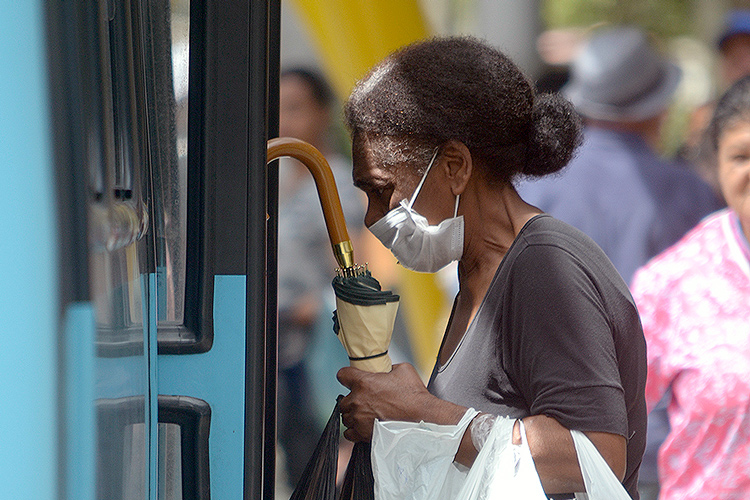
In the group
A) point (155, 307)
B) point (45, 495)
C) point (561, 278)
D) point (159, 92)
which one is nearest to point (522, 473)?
point (561, 278)

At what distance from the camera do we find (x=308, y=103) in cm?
348

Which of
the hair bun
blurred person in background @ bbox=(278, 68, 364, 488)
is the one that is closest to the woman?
the hair bun

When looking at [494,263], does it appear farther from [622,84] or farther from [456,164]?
[622,84]

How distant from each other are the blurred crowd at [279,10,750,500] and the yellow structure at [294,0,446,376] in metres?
0.14

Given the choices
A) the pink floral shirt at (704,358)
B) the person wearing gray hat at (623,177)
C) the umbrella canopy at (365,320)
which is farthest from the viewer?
the person wearing gray hat at (623,177)

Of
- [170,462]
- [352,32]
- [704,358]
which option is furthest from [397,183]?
Result: [352,32]

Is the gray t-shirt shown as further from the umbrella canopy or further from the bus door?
the bus door

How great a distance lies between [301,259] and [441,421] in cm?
201

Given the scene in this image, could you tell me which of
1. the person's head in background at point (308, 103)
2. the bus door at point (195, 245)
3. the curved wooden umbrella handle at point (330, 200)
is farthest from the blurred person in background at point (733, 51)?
the bus door at point (195, 245)

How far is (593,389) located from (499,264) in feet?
0.97

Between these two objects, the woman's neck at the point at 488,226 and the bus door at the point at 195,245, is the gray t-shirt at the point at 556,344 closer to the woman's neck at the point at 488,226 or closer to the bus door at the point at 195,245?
the woman's neck at the point at 488,226

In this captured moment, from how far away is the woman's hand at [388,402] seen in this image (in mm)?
1354

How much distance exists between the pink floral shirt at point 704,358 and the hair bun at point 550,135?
100 centimetres

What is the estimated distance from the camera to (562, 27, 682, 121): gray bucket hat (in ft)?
10.9
